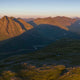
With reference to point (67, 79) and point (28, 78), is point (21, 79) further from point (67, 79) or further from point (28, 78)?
point (67, 79)

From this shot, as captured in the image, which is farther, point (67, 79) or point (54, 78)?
point (54, 78)

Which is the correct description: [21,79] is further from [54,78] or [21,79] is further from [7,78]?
[54,78]

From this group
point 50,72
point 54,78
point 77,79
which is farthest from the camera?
point 50,72

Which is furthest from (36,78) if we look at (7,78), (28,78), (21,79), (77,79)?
(77,79)

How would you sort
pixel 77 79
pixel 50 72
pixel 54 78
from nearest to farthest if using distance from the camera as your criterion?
pixel 77 79 < pixel 54 78 < pixel 50 72

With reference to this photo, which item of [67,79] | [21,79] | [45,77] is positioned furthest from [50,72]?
[21,79]

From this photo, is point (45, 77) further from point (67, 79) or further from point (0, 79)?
point (0, 79)

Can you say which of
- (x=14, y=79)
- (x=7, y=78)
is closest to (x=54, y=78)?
(x=14, y=79)

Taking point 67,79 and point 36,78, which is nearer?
point 67,79
